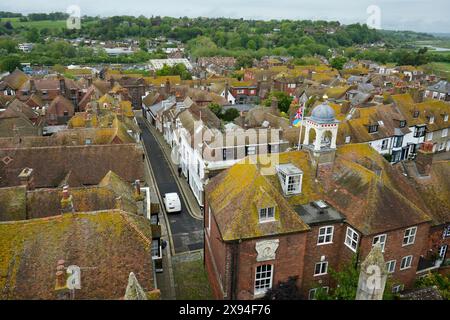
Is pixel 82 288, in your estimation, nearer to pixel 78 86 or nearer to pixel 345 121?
pixel 345 121

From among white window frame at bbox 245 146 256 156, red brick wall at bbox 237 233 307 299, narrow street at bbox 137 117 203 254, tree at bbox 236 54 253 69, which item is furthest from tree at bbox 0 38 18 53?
red brick wall at bbox 237 233 307 299

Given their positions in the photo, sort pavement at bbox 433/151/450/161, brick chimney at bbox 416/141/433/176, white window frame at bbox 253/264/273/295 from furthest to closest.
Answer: pavement at bbox 433/151/450/161 < brick chimney at bbox 416/141/433/176 < white window frame at bbox 253/264/273/295

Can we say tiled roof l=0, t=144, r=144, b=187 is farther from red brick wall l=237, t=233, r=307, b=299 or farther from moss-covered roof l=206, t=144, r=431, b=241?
red brick wall l=237, t=233, r=307, b=299

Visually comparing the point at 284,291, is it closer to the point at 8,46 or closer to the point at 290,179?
the point at 290,179

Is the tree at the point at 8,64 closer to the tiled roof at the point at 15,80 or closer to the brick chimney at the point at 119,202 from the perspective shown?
the tiled roof at the point at 15,80

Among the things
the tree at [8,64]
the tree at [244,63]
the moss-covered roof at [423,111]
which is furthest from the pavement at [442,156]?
the tree at [8,64]
